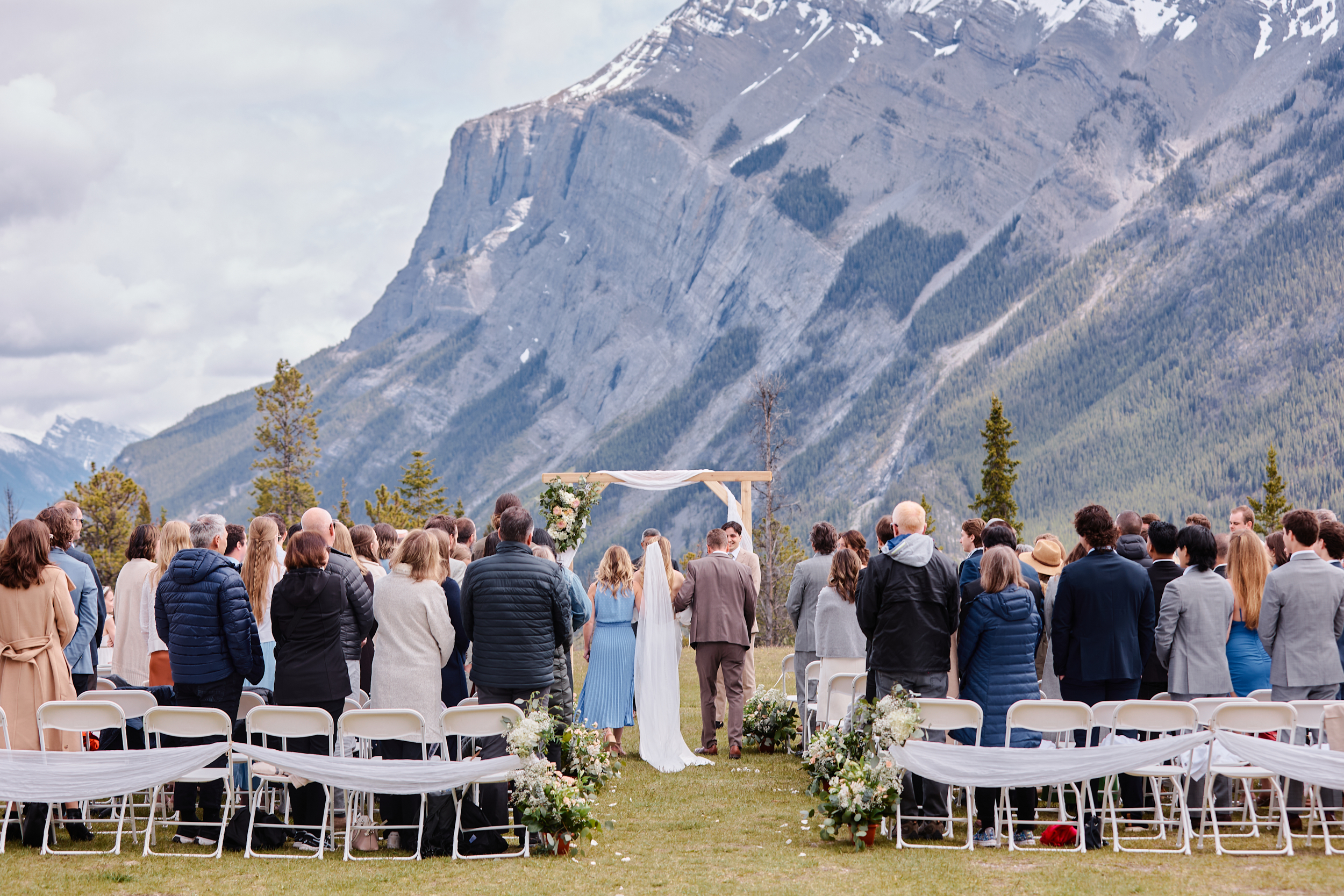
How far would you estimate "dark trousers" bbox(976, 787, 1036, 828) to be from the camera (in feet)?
22.0

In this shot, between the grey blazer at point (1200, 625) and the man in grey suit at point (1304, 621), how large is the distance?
26cm

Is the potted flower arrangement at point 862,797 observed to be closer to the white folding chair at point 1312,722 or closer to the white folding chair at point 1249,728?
the white folding chair at point 1249,728

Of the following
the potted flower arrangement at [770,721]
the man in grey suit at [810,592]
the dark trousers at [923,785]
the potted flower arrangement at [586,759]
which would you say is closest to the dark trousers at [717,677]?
the potted flower arrangement at [770,721]

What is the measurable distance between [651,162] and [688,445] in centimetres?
6136

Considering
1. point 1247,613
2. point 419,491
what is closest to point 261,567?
point 1247,613

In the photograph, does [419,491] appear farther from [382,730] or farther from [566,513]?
[382,730]

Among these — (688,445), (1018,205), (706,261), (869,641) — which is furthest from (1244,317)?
(869,641)

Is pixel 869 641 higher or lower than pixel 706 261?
lower

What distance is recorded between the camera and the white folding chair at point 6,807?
632 cm

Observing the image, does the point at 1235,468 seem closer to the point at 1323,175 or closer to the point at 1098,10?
the point at 1323,175

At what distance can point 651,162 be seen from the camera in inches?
7707

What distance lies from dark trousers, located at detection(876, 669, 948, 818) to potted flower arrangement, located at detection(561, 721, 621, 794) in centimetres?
191

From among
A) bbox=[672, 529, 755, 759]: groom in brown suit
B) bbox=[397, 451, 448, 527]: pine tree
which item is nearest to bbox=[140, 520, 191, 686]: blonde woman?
bbox=[672, 529, 755, 759]: groom in brown suit

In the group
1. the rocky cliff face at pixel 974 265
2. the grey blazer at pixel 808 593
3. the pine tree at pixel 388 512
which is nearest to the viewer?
the grey blazer at pixel 808 593
